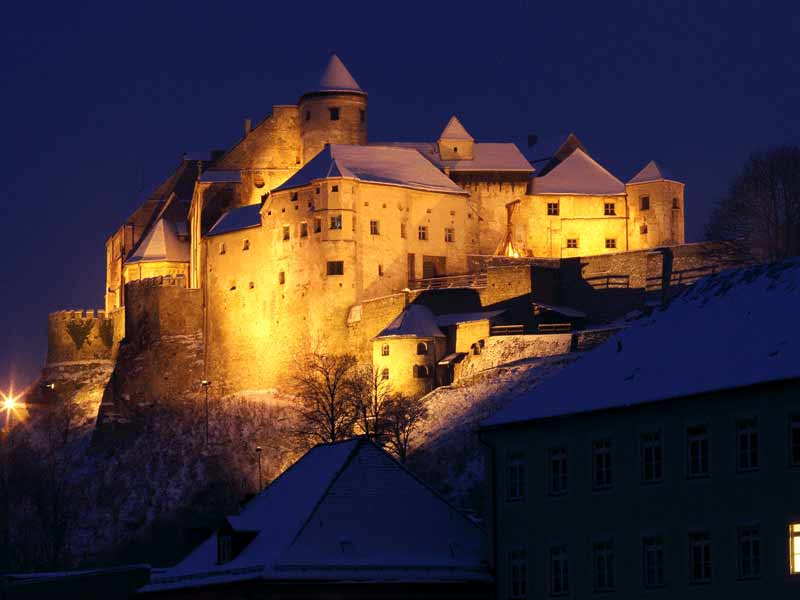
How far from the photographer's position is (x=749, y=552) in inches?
1925

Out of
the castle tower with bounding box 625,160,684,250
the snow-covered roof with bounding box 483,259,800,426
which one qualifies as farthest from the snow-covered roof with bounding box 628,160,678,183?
the snow-covered roof with bounding box 483,259,800,426

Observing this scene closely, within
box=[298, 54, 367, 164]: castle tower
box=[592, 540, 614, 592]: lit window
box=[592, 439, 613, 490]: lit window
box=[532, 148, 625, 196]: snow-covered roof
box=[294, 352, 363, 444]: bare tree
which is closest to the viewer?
box=[592, 540, 614, 592]: lit window

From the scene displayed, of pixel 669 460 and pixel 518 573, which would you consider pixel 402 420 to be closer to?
pixel 518 573

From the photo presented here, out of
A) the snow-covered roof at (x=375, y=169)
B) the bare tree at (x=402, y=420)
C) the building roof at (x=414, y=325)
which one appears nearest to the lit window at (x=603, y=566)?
the bare tree at (x=402, y=420)

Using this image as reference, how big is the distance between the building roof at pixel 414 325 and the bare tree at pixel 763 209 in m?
15.6

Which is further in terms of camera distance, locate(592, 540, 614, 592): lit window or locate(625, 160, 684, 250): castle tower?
locate(625, 160, 684, 250): castle tower

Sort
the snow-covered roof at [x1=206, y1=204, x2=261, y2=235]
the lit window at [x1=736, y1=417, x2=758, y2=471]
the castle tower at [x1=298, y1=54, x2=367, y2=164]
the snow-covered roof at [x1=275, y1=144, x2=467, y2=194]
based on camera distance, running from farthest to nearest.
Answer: the castle tower at [x1=298, y1=54, x2=367, y2=164] < the snow-covered roof at [x1=206, y1=204, x2=261, y2=235] < the snow-covered roof at [x1=275, y1=144, x2=467, y2=194] < the lit window at [x1=736, y1=417, x2=758, y2=471]

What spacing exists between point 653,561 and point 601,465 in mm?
3019

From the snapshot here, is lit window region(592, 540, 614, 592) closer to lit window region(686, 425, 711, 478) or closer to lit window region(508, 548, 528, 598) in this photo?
lit window region(508, 548, 528, 598)

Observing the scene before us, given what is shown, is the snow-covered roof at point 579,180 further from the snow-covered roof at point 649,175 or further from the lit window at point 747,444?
the lit window at point 747,444

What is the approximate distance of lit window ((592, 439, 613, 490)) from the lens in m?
53.2

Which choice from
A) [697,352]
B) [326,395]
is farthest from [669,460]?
[326,395]

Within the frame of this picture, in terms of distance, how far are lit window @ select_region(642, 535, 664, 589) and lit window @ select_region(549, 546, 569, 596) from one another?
2.71 metres

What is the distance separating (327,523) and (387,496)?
2.08 metres
